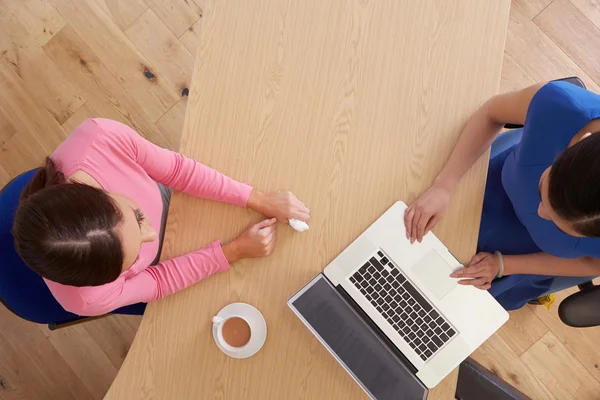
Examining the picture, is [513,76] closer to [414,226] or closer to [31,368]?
[414,226]

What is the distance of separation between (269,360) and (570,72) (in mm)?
1609

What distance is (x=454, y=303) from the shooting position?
93cm

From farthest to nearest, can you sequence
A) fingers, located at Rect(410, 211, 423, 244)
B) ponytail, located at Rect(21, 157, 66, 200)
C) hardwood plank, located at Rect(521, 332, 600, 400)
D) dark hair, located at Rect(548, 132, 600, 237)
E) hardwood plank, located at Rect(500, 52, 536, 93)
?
1. hardwood plank, located at Rect(500, 52, 536, 93)
2. hardwood plank, located at Rect(521, 332, 600, 400)
3. fingers, located at Rect(410, 211, 423, 244)
4. ponytail, located at Rect(21, 157, 66, 200)
5. dark hair, located at Rect(548, 132, 600, 237)

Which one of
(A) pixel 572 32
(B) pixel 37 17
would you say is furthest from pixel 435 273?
(B) pixel 37 17

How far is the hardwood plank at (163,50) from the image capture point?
178cm

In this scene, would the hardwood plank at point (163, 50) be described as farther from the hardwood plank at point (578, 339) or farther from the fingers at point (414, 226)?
the hardwood plank at point (578, 339)

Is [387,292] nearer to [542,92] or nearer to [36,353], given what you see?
[542,92]

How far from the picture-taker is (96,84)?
5.83ft

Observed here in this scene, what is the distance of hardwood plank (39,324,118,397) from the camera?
5.52ft

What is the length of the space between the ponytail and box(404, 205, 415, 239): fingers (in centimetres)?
68

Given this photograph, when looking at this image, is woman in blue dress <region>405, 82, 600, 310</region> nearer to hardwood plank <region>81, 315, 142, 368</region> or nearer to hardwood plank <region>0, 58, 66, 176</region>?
hardwood plank <region>81, 315, 142, 368</region>

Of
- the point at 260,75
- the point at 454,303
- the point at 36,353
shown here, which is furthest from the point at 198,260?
the point at 36,353

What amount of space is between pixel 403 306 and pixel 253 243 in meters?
0.34

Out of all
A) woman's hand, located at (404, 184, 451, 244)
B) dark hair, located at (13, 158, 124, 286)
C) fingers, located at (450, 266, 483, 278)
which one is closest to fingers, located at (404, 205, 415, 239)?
woman's hand, located at (404, 184, 451, 244)
